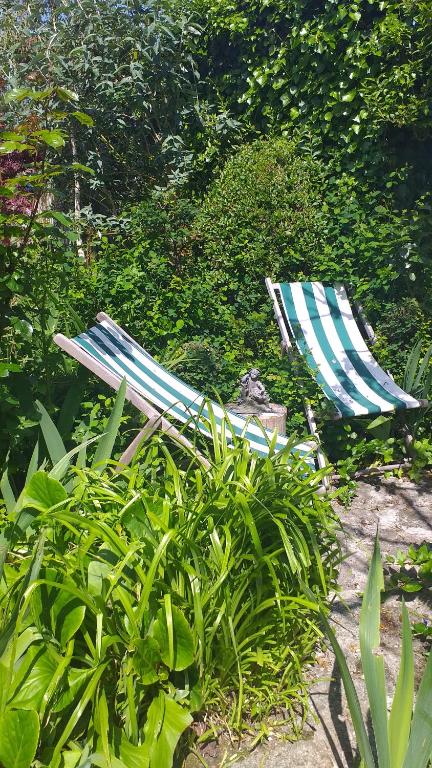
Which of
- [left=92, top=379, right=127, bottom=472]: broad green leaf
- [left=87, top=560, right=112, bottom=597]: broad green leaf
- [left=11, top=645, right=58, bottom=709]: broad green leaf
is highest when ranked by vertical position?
[left=92, top=379, right=127, bottom=472]: broad green leaf

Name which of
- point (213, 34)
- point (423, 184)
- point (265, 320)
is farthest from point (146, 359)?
point (213, 34)

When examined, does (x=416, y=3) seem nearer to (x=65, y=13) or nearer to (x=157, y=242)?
(x=157, y=242)

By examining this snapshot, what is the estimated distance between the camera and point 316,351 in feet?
13.7

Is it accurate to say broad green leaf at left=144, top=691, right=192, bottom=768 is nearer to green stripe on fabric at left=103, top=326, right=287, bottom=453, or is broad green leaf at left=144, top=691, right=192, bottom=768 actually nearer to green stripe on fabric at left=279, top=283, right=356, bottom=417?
green stripe on fabric at left=103, top=326, right=287, bottom=453

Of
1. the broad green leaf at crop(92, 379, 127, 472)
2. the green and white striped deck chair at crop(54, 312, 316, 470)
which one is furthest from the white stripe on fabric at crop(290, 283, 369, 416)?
the broad green leaf at crop(92, 379, 127, 472)

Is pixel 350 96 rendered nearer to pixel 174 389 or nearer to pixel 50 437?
pixel 174 389

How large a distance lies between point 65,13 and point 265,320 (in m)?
3.70

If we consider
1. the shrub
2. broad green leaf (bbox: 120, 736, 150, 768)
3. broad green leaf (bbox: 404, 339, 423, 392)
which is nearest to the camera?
broad green leaf (bbox: 120, 736, 150, 768)

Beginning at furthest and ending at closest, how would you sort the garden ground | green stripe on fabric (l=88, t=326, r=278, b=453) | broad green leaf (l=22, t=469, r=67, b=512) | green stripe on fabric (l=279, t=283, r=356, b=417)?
green stripe on fabric (l=279, t=283, r=356, b=417)
green stripe on fabric (l=88, t=326, r=278, b=453)
broad green leaf (l=22, t=469, r=67, b=512)
the garden ground

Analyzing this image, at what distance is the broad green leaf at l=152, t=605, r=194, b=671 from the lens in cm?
176

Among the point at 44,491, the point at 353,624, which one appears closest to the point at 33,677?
the point at 44,491

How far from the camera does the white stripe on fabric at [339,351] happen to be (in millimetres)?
3730

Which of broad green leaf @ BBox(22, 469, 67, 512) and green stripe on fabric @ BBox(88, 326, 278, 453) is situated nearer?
broad green leaf @ BBox(22, 469, 67, 512)

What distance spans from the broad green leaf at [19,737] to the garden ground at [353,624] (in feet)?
1.82
